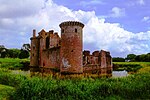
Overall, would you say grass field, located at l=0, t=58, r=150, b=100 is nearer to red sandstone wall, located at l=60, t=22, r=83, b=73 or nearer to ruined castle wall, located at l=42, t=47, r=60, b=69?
red sandstone wall, located at l=60, t=22, r=83, b=73

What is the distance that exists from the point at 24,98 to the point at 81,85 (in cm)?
371

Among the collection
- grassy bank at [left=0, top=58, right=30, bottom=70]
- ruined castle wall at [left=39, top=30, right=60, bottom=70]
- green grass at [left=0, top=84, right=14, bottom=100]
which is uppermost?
ruined castle wall at [left=39, top=30, right=60, bottom=70]

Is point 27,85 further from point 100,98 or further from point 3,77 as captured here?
point 3,77

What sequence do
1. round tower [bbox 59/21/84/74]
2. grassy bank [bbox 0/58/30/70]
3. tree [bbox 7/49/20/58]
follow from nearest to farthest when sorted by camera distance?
round tower [bbox 59/21/84/74] → grassy bank [bbox 0/58/30/70] → tree [bbox 7/49/20/58]

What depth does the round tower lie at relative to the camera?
1331 inches

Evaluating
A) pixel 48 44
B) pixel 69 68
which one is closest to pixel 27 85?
pixel 69 68

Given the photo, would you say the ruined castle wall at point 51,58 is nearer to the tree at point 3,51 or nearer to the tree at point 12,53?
the tree at point 3,51

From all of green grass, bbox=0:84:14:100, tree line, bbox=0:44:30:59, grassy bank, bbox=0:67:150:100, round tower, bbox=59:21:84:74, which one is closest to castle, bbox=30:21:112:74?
round tower, bbox=59:21:84:74

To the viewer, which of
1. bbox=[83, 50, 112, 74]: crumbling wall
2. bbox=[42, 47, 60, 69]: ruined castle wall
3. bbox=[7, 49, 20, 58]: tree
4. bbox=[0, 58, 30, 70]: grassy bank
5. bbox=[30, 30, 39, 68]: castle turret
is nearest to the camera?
bbox=[42, 47, 60, 69]: ruined castle wall

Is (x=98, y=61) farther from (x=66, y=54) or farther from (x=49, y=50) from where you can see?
(x=66, y=54)

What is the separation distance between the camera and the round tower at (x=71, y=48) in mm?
33812

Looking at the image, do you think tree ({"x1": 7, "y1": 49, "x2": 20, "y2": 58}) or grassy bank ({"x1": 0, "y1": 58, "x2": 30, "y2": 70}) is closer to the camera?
grassy bank ({"x1": 0, "y1": 58, "x2": 30, "y2": 70})

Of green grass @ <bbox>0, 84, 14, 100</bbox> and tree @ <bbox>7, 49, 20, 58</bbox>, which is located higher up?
tree @ <bbox>7, 49, 20, 58</bbox>

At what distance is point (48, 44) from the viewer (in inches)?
2069
